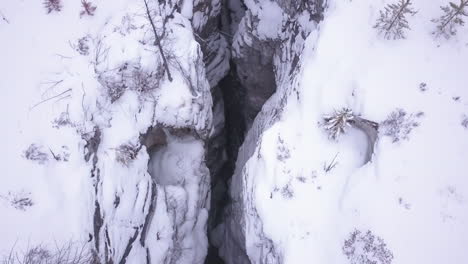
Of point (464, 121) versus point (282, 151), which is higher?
point (464, 121)

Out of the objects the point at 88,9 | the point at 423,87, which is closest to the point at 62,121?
the point at 88,9

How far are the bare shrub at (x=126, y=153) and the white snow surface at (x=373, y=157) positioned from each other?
2.98 m

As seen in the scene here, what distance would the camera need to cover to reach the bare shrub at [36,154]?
8.17 metres

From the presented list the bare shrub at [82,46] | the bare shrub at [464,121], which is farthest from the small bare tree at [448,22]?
the bare shrub at [82,46]

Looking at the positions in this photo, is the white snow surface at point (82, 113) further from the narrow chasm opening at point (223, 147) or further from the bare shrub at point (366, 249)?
the bare shrub at point (366, 249)

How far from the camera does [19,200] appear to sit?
7656mm

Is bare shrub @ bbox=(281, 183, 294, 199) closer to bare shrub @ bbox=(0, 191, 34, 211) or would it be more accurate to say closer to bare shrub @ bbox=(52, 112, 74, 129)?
bare shrub @ bbox=(52, 112, 74, 129)

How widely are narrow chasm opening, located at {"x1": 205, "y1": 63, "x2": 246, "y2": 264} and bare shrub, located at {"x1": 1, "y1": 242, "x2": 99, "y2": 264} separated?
311 inches

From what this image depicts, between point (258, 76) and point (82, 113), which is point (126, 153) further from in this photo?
point (258, 76)

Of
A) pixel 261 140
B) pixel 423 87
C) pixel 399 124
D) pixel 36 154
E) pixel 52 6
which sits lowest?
pixel 36 154

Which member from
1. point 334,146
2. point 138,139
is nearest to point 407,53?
point 334,146

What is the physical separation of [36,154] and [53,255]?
2.38 metres

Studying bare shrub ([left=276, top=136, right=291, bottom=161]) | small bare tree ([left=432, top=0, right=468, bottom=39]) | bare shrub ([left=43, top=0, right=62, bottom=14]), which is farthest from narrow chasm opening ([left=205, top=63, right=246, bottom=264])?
small bare tree ([left=432, top=0, right=468, bottom=39])

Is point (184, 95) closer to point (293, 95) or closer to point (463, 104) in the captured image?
point (293, 95)
